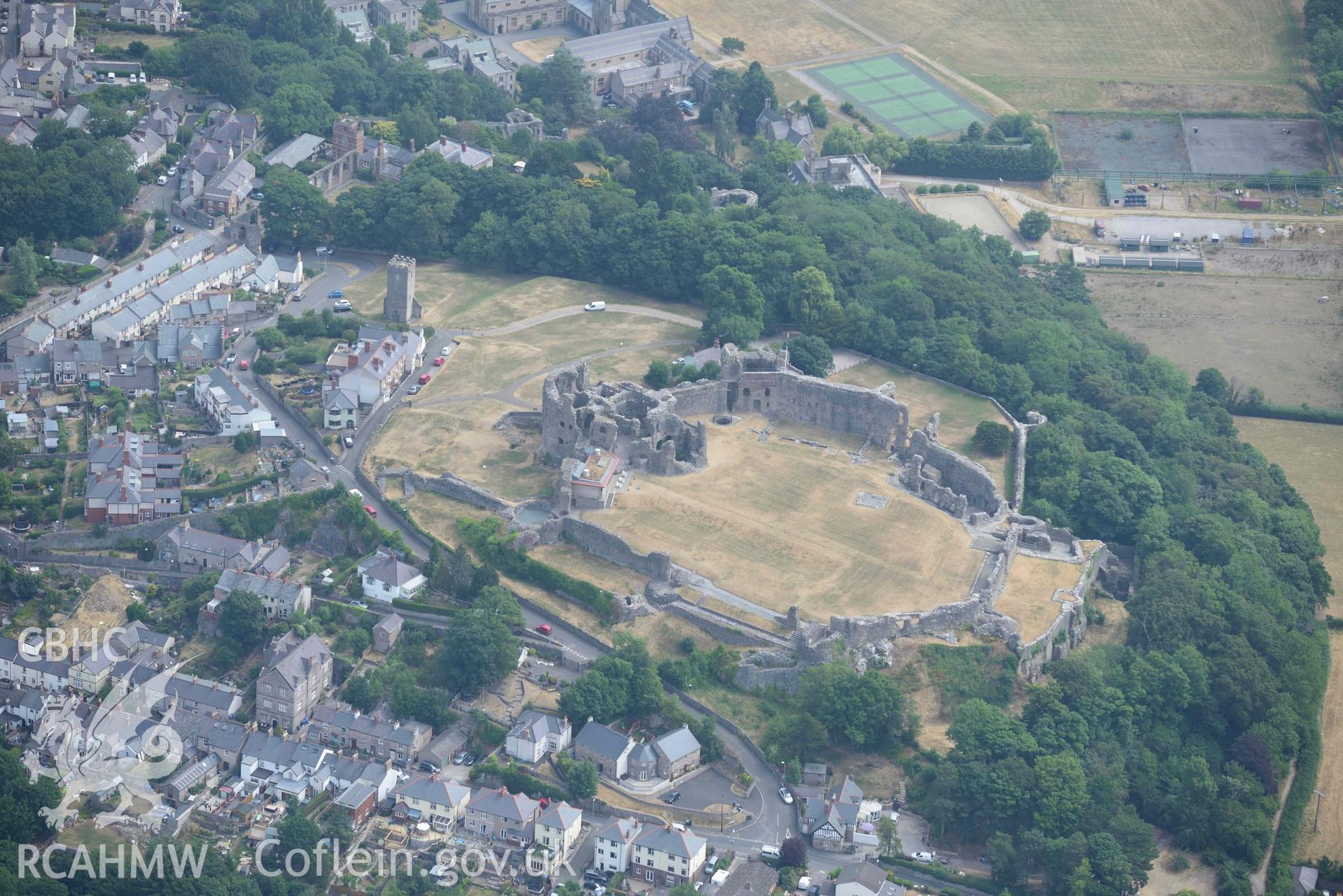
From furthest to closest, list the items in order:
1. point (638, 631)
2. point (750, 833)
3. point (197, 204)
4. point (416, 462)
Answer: point (197, 204) < point (416, 462) < point (638, 631) < point (750, 833)

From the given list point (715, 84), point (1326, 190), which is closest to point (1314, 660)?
point (1326, 190)

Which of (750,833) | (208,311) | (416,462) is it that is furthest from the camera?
(208,311)

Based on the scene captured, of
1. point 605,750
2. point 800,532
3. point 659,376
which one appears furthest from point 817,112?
point 605,750

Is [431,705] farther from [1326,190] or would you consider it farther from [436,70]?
[1326,190]

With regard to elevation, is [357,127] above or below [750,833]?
above

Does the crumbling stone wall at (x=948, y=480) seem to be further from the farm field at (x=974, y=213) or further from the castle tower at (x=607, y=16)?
the castle tower at (x=607, y=16)

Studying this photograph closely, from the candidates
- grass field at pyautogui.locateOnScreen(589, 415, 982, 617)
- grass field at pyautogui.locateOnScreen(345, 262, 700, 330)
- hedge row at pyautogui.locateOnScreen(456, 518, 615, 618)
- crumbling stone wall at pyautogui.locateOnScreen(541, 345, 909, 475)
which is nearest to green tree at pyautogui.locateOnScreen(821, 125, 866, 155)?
grass field at pyautogui.locateOnScreen(345, 262, 700, 330)

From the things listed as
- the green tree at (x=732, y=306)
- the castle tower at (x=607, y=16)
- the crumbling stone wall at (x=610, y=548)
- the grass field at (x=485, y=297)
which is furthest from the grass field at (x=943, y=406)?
the castle tower at (x=607, y=16)
